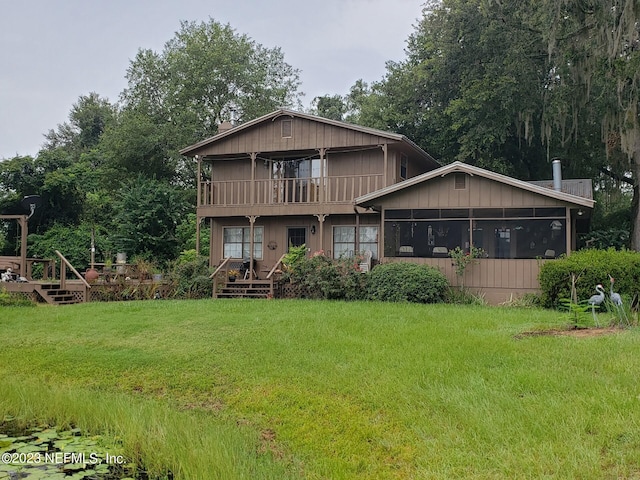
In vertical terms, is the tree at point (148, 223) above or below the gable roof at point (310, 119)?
below

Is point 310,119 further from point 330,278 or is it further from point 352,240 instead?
point 330,278

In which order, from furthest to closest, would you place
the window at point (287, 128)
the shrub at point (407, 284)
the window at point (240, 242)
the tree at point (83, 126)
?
the tree at point (83, 126) < the window at point (240, 242) < the window at point (287, 128) < the shrub at point (407, 284)

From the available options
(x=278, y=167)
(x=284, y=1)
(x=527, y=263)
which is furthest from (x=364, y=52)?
(x=527, y=263)

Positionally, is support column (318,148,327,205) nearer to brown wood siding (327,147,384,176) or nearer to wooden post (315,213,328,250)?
wooden post (315,213,328,250)

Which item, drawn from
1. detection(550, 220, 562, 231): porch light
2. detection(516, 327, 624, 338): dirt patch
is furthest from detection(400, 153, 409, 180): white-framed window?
detection(516, 327, 624, 338): dirt patch

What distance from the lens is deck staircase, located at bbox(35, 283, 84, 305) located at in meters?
14.6

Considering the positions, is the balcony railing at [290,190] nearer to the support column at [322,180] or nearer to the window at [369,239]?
the support column at [322,180]

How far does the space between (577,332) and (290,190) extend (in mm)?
12099


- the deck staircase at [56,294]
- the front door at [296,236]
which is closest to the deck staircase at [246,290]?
the front door at [296,236]

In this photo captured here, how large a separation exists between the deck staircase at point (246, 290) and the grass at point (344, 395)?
572cm

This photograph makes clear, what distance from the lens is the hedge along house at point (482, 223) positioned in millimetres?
13297

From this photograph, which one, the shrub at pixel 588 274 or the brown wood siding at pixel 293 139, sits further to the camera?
the brown wood siding at pixel 293 139

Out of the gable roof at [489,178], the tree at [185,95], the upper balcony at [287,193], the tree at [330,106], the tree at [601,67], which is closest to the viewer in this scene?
the gable roof at [489,178]

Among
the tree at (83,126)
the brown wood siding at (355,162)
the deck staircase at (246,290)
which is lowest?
the deck staircase at (246,290)
